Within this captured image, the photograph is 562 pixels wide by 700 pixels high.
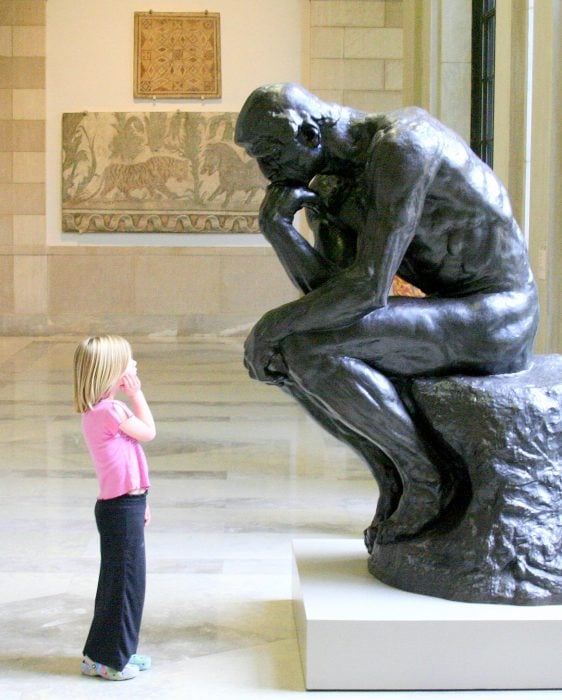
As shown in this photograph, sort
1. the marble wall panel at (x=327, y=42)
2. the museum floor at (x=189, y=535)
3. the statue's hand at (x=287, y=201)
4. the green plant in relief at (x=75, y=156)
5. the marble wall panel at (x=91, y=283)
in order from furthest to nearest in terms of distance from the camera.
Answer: the green plant in relief at (x=75, y=156) → the marble wall panel at (x=91, y=283) → the marble wall panel at (x=327, y=42) → the statue's hand at (x=287, y=201) → the museum floor at (x=189, y=535)

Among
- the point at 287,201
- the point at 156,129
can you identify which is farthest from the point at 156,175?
the point at 287,201

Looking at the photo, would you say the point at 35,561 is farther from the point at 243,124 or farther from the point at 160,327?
the point at 160,327

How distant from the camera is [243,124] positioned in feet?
14.4

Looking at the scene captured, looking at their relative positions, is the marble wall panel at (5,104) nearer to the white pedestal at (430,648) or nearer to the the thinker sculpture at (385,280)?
the the thinker sculpture at (385,280)

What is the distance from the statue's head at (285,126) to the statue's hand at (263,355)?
0.57m

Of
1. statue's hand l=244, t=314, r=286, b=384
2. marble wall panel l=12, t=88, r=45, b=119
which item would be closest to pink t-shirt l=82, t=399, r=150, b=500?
statue's hand l=244, t=314, r=286, b=384

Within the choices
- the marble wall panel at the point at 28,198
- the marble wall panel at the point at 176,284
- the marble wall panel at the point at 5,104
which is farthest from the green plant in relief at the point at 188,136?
the marble wall panel at the point at 5,104

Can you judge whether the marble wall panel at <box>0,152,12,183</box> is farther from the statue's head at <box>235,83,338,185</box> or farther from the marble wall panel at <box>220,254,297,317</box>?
the statue's head at <box>235,83,338,185</box>

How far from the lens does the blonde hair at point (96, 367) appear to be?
4.14 meters

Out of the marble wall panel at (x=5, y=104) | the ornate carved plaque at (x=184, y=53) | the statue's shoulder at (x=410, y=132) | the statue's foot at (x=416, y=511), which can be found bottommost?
the statue's foot at (x=416, y=511)

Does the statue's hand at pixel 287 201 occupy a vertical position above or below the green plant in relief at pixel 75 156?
below

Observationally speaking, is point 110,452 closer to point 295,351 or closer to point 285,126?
point 295,351

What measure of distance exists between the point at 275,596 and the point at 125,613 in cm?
112

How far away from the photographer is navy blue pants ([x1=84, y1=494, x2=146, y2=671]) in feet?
13.7
